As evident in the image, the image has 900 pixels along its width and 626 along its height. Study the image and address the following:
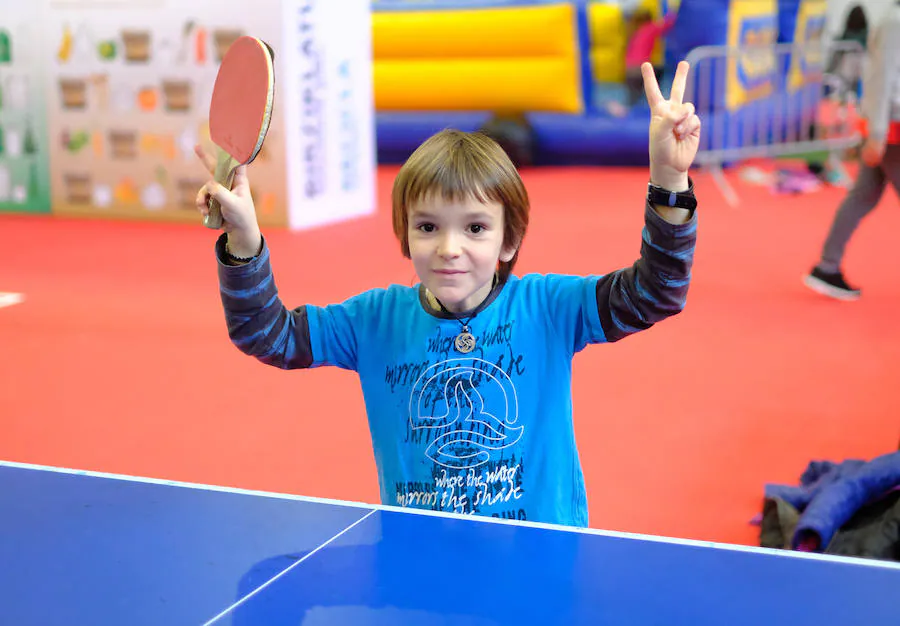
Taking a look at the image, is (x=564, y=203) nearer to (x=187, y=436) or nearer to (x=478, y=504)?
(x=187, y=436)

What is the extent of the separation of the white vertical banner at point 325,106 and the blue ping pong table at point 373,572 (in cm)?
534

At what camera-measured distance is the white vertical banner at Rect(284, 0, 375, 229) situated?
649cm

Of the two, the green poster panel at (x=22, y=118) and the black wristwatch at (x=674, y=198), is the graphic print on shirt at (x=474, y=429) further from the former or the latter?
the green poster panel at (x=22, y=118)

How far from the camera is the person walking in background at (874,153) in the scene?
174 inches

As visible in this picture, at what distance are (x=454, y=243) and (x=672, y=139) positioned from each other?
1.11 ft

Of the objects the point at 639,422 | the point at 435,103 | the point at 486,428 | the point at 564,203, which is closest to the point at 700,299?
the point at 639,422

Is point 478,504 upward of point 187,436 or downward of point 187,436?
upward

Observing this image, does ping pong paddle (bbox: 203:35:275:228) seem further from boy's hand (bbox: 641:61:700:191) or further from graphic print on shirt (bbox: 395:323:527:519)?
boy's hand (bbox: 641:61:700:191)

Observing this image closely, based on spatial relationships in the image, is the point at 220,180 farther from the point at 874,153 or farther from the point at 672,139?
the point at 874,153

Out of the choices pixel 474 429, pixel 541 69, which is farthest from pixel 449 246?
pixel 541 69

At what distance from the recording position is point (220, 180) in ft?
5.03

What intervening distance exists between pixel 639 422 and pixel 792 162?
6.95 m

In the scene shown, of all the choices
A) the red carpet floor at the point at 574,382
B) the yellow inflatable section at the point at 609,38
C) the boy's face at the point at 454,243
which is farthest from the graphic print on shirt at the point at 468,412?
the yellow inflatable section at the point at 609,38

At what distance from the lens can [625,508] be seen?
2709 mm
